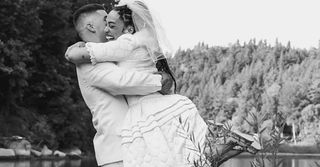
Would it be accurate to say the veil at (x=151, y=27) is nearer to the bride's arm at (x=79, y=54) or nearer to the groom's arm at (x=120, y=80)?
the groom's arm at (x=120, y=80)

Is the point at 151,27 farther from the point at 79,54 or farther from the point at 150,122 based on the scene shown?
the point at 150,122

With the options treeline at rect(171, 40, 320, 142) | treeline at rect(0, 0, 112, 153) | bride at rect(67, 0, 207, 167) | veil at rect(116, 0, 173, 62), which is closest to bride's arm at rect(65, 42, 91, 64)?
bride at rect(67, 0, 207, 167)

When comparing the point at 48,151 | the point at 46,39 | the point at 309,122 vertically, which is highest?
the point at 46,39

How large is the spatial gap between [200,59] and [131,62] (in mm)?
114046

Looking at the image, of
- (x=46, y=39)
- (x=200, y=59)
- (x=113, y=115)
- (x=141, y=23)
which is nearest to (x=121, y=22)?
(x=141, y=23)

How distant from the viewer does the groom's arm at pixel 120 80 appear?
3.30m

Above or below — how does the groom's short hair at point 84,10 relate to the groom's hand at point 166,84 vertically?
above

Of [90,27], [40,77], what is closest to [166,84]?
[90,27]

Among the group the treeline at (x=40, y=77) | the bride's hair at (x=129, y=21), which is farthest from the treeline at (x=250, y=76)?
the bride's hair at (x=129, y=21)

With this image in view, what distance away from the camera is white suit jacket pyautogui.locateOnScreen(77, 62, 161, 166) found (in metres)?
3.29

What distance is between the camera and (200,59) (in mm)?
117250

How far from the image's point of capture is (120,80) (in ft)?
10.8

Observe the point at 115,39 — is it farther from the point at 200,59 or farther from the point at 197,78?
the point at 200,59

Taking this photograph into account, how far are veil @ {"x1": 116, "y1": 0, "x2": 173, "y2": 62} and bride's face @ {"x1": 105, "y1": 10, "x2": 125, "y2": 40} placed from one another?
71mm
